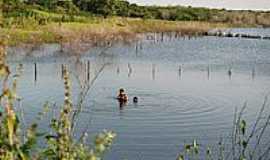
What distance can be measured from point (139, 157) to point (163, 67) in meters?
22.4

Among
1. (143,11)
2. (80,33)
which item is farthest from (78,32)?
(143,11)

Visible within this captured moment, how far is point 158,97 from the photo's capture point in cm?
2503

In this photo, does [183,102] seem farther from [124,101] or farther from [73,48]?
[73,48]

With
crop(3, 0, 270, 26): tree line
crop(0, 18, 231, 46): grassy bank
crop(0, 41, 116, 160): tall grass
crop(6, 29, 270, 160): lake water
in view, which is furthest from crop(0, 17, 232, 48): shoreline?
crop(0, 41, 116, 160): tall grass

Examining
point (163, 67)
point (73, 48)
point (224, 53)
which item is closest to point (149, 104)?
point (163, 67)

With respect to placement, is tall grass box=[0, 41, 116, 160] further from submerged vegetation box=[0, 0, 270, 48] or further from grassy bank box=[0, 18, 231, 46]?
grassy bank box=[0, 18, 231, 46]

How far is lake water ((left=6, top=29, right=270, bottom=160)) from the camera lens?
1749 centimetres

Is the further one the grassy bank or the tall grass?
the grassy bank

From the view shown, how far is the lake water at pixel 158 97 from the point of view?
57.4ft

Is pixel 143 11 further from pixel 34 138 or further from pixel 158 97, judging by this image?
pixel 34 138

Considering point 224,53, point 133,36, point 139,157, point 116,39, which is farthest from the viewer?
point 133,36

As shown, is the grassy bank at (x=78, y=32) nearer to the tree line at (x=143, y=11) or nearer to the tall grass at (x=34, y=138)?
the tree line at (x=143, y=11)

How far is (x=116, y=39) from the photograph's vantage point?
185ft

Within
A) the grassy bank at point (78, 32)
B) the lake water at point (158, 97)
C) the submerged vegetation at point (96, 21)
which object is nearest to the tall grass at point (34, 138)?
the submerged vegetation at point (96, 21)
